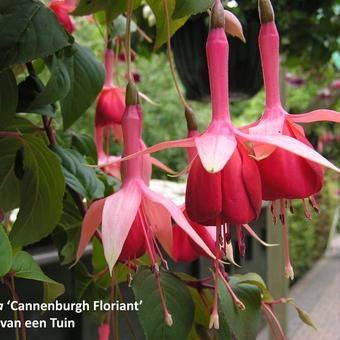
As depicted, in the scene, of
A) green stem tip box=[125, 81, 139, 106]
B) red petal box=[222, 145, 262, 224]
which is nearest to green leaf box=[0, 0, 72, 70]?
green stem tip box=[125, 81, 139, 106]

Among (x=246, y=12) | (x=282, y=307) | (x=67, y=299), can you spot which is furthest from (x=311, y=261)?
(x=67, y=299)

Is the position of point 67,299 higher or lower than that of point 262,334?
higher

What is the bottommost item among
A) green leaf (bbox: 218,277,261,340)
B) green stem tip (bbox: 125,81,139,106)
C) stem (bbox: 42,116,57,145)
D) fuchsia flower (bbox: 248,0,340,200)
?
green leaf (bbox: 218,277,261,340)

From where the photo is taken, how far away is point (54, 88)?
0.45 meters

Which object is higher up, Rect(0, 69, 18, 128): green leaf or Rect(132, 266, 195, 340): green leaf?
Rect(0, 69, 18, 128): green leaf

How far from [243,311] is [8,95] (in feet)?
0.75

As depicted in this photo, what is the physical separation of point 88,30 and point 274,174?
9.73 feet

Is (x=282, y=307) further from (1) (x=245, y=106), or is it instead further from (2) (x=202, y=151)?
(1) (x=245, y=106)

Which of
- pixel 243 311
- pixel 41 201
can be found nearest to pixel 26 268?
pixel 41 201

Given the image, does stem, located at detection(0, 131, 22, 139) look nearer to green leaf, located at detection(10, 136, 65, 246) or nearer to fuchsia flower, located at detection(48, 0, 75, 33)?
green leaf, located at detection(10, 136, 65, 246)

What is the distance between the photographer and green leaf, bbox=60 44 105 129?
1.64 ft

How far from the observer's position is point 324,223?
5008 millimetres

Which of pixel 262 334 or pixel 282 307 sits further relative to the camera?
pixel 262 334

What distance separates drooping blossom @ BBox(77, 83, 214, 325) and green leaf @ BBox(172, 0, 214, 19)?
0.06 m
